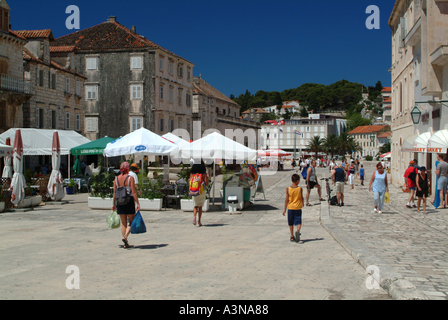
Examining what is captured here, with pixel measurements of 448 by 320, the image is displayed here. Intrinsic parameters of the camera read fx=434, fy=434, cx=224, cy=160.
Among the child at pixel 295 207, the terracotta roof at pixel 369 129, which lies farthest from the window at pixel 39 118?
the terracotta roof at pixel 369 129

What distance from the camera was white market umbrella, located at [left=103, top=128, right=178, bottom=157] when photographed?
1672cm

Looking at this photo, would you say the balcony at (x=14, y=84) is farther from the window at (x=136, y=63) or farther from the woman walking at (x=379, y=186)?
the woman walking at (x=379, y=186)

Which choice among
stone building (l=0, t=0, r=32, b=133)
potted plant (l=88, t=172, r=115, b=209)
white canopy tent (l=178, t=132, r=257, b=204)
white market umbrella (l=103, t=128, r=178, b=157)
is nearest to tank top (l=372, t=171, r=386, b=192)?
white canopy tent (l=178, t=132, r=257, b=204)

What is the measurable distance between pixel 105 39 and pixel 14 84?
20.5 meters

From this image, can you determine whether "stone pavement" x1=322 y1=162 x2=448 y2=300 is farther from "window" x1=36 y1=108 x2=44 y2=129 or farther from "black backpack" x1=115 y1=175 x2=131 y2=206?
"window" x1=36 y1=108 x2=44 y2=129

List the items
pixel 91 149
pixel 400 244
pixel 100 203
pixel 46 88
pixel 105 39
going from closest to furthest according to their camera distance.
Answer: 1. pixel 400 244
2. pixel 100 203
3. pixel 91 149
4. pixel 46 88
5. pixel 105 39

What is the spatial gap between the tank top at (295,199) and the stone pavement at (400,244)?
1.21 metres

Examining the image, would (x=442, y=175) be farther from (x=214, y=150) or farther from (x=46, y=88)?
(x=46, y=88)

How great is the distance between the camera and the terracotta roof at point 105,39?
45.6 meters

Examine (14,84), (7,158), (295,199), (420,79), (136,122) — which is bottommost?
(295,199)

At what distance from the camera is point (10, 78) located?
90.7ft

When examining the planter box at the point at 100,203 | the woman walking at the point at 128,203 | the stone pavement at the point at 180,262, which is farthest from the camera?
the planter box at the point at 100,203

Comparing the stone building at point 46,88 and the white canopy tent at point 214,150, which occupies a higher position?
the stone building at point 46,88

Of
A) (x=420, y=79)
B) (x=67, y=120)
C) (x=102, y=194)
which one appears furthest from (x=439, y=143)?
(x=67, y=120)
